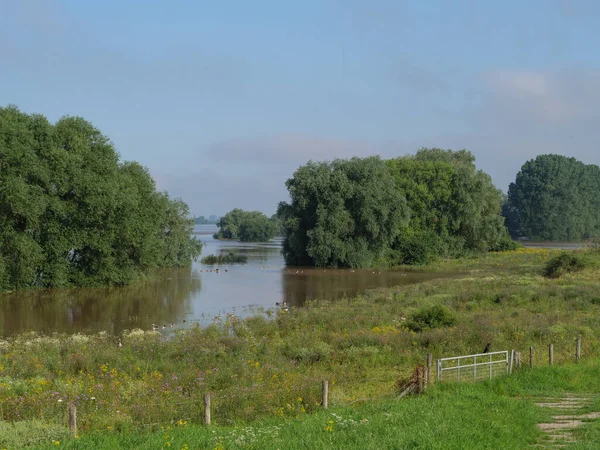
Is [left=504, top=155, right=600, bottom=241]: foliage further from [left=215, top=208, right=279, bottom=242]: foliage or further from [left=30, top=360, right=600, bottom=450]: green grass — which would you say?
[left=30, top=360, right=600, bottom=450]: green grass

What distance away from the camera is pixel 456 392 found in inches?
588

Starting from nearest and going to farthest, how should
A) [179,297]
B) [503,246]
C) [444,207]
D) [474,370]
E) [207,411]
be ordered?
[207,411], [474,370], [179,297], [444,207], [503,246]

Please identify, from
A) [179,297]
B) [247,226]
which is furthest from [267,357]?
[247,226]

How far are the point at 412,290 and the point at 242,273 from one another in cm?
2543

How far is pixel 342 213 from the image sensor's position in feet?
222

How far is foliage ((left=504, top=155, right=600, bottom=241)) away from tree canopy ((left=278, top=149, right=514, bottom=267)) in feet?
261

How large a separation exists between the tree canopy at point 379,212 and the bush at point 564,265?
20.6 m

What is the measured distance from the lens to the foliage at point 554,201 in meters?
154

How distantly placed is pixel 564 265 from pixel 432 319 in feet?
103

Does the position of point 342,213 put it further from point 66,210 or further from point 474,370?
point 474,370

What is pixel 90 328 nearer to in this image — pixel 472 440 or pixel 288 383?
pixel 288 383

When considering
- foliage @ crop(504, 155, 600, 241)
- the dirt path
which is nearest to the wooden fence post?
the dirt path

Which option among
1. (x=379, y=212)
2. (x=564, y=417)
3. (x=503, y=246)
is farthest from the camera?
(x=503, y=246)

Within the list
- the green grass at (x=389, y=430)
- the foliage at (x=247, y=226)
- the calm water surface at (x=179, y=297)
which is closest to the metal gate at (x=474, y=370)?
the green grass at (x=389, y=430)
